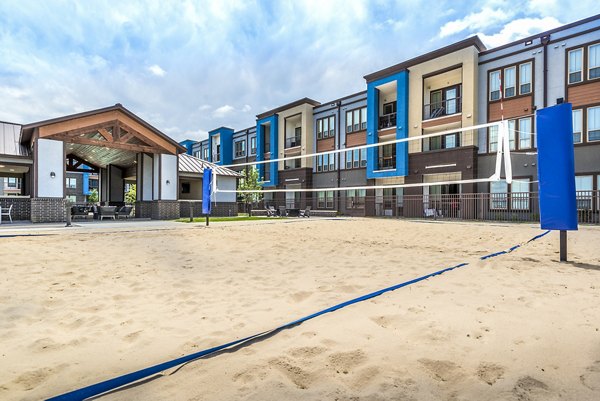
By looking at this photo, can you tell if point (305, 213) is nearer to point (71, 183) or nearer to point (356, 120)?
point (356, 120)

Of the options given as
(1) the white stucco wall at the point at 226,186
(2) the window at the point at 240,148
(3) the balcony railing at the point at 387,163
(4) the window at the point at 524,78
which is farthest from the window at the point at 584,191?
(2) the window at the point at 240,148

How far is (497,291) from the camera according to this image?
3674 millimetres

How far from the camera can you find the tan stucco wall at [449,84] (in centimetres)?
1938

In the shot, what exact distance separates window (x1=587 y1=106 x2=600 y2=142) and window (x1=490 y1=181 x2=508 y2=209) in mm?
4382

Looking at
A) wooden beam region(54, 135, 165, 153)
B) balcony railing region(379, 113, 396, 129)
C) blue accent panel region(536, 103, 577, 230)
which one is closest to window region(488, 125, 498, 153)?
balcony railing region(379, 113, 396, 129)

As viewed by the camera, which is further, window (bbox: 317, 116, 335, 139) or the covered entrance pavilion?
window (bbox: 317, 116, 335, 139)

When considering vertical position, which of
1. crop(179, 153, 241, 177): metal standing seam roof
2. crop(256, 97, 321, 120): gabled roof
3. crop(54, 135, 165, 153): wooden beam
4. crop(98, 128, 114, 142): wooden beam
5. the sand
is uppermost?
crop(256, 97, 321, 120): gabled roof

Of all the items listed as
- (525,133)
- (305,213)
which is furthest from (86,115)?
(525,133)

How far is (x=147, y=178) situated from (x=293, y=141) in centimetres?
1624

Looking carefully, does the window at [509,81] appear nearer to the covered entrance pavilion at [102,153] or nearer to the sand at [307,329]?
the sand at [307,329]

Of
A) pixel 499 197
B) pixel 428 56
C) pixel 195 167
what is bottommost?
pixel 499 197

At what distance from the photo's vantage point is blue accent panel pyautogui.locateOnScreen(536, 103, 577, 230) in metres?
5.24

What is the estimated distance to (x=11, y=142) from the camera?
50.7 feet

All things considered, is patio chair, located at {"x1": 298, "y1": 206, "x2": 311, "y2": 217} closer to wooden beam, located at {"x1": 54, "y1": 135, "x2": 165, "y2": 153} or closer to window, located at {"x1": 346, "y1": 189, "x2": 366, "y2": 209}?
A: window, located at {"x1": 346, "y1": 189, "x2": 366, "y2": 209}
